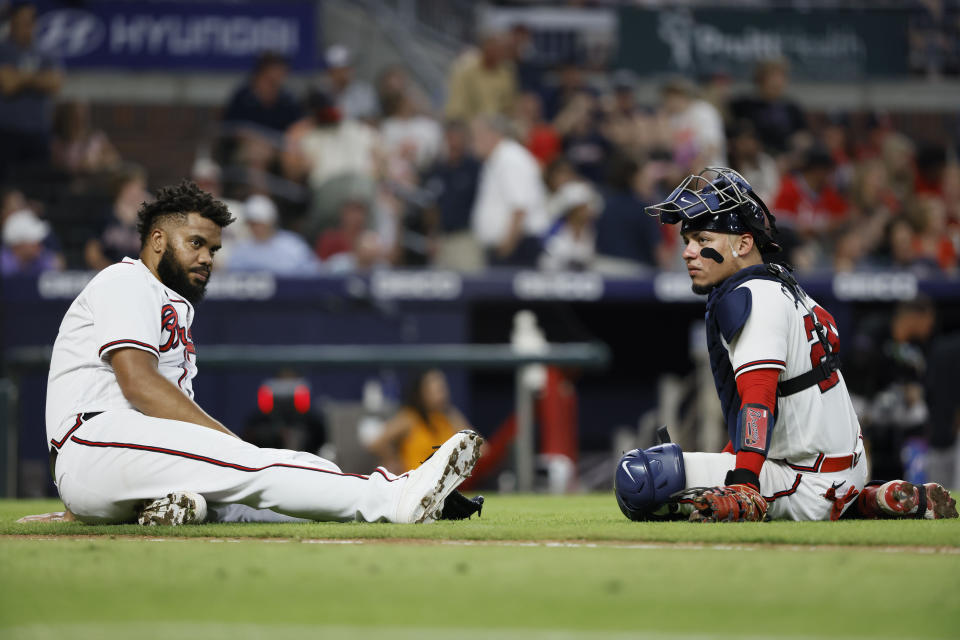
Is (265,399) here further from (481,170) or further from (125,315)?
(125,315)

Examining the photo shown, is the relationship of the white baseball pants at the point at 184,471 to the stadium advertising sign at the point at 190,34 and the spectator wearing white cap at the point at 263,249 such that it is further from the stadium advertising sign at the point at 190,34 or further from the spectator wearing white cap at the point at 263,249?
the stadium advertising sign at the point at 190,34

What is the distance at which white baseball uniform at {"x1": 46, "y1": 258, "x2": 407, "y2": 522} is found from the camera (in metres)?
4.73

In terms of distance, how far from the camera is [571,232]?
1205 cm

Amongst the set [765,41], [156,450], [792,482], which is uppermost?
[765,41]

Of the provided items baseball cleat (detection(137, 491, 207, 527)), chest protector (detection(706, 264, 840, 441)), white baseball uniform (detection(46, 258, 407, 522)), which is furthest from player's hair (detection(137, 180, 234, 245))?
chest protector (detection(706, 264, 840, 441))

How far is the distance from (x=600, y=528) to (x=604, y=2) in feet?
45.2

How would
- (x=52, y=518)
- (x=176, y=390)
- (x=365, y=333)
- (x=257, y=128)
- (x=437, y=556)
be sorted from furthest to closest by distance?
(x=257, y=128), (x=365, y=333), (x=52, y=518), (x=176, y=390), (x=437, y=556)

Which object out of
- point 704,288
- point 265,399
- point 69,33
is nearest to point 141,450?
point 704,288

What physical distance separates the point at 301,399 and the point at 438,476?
5383 millimetres

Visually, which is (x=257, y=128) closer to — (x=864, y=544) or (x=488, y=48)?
(x=488, y=48)

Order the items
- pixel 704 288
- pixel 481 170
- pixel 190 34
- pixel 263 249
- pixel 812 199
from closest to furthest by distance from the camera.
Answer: pixel 704 288 → pixel 263 249 → pixel 481 170 → pixel 812 199 → pixel 190 34

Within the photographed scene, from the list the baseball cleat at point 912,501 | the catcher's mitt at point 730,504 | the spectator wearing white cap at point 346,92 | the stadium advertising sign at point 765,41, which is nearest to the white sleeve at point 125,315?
the catcher's mitt at point 730,504

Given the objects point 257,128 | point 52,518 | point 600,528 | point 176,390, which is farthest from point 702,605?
point 257,128

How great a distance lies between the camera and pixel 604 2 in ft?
58.0
